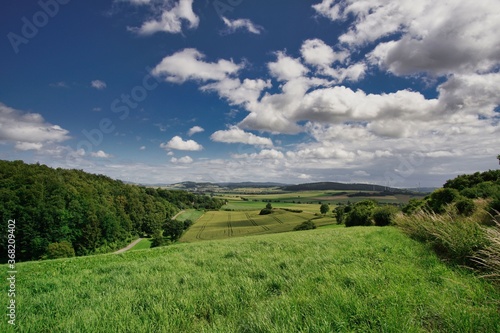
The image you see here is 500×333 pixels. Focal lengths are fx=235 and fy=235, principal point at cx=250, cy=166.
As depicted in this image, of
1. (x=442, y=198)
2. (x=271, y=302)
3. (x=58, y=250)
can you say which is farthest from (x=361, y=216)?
(x=58, y=250)

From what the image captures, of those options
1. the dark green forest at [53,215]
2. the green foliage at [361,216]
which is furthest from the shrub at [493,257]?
the dark green forest at [53,215]

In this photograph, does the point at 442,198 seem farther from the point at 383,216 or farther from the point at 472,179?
the point at 472,179

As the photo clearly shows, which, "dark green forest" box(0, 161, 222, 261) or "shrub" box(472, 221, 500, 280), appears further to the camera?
"dark green forest" box(0, 161, 222, 261)

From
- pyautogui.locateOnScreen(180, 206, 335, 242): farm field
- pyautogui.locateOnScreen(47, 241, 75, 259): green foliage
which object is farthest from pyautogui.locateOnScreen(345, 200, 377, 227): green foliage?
pyautogui.locateOnScreen(47, 241, 75, 259): green foliage

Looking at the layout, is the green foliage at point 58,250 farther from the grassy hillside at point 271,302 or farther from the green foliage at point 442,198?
the green foliage at point 442,198

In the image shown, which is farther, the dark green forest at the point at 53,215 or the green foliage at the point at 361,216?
the dark green forest at the point at 53,215

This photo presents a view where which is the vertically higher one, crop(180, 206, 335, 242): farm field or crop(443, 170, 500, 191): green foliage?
crop(443, 170, 500, 191): green foliage

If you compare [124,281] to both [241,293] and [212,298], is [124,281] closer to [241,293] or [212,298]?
[212,298]

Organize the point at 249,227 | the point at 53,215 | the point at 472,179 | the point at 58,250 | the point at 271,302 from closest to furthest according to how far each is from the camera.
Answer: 1. the point at 271,302
2. the point at 472,179
3. the point at 58,250
4. the point at 53,215
5. the point at 249,227

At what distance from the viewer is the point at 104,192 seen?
343 ft

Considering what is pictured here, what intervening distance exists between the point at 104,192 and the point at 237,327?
120m

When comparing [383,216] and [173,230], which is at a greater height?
[383,216]

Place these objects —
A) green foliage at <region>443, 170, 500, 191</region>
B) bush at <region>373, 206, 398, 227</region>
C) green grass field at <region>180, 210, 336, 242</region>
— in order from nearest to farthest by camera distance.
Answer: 1. bush at <region>373, 206, 398, 227</region>
2. green foliage at <region>443, 170, 500, 191</region>
3. green grass field at <region>180, 210, 336, 242</region>

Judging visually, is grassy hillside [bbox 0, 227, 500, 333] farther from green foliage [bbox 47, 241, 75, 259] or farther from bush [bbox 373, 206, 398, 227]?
green foliage [bbox 47, 241, 75, 259]
